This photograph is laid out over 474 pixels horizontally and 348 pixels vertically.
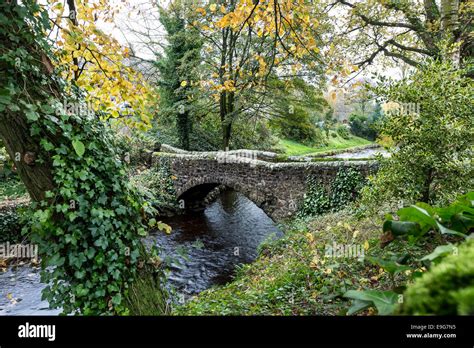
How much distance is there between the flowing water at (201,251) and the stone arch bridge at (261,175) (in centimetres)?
133

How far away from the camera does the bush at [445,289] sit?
725 millimetres

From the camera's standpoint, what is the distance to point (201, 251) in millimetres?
10070

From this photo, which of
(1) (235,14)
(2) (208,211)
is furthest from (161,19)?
(1) (235,14)

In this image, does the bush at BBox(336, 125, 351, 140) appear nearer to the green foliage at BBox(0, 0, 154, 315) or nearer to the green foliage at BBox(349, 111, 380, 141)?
the green foliage at BBox(349, 111, 380, 141)

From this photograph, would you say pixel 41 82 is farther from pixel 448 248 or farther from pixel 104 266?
pixel 448 248

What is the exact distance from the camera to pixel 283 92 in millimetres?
15273

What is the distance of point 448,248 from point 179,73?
16.2m

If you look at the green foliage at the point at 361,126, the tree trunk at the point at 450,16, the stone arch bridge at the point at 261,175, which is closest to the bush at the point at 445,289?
the stone arch bridge at the point at 261,175

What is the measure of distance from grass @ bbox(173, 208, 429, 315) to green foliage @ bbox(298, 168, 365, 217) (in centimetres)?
205

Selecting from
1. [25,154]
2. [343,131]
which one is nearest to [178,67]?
[25,154]

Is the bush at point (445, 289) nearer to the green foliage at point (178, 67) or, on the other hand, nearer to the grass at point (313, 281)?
the grass at point (313, 281)

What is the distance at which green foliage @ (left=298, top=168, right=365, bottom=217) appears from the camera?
820cm

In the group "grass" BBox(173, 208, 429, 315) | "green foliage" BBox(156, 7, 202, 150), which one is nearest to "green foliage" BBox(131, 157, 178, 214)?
"green foliage" BBox(156, 7, 202, 150)

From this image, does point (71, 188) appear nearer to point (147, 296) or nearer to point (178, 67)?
point (147, 296)
